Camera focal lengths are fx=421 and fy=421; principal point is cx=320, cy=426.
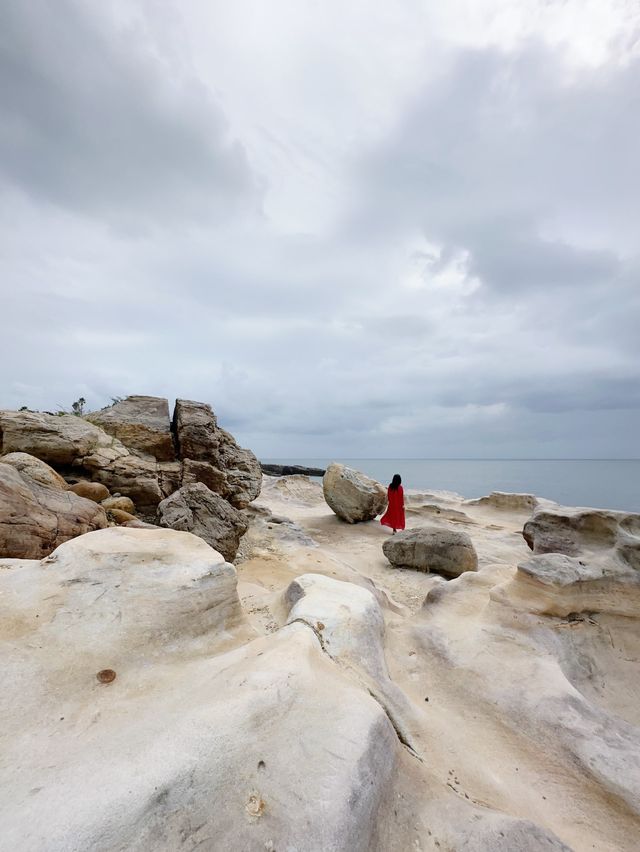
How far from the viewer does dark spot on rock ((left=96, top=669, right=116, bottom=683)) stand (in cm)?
239

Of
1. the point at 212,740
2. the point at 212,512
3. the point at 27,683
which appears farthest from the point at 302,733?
the point at 212,512

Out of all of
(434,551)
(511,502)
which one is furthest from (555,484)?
(434,551)

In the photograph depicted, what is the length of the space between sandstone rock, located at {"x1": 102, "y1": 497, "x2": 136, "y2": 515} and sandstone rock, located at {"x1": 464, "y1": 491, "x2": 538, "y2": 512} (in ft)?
49.4

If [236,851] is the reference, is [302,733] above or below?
above

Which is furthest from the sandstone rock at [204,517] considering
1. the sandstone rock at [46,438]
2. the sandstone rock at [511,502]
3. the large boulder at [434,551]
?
the sandstone rock at [511,502]

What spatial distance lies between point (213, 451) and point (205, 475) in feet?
2.25

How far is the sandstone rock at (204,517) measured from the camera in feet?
22.2

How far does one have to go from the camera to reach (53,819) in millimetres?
1519

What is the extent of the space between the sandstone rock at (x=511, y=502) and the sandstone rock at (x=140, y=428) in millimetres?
13858

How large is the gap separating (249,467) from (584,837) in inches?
374

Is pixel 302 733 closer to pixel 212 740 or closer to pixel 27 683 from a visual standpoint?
pixel 212 740

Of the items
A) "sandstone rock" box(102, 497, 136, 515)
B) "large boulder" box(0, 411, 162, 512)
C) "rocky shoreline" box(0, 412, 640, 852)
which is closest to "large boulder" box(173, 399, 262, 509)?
"large boulder" box(0, 411, 162, 512)

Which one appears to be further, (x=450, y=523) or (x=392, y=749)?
(x=450, y=523)

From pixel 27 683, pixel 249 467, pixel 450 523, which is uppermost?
pixel 249 467
